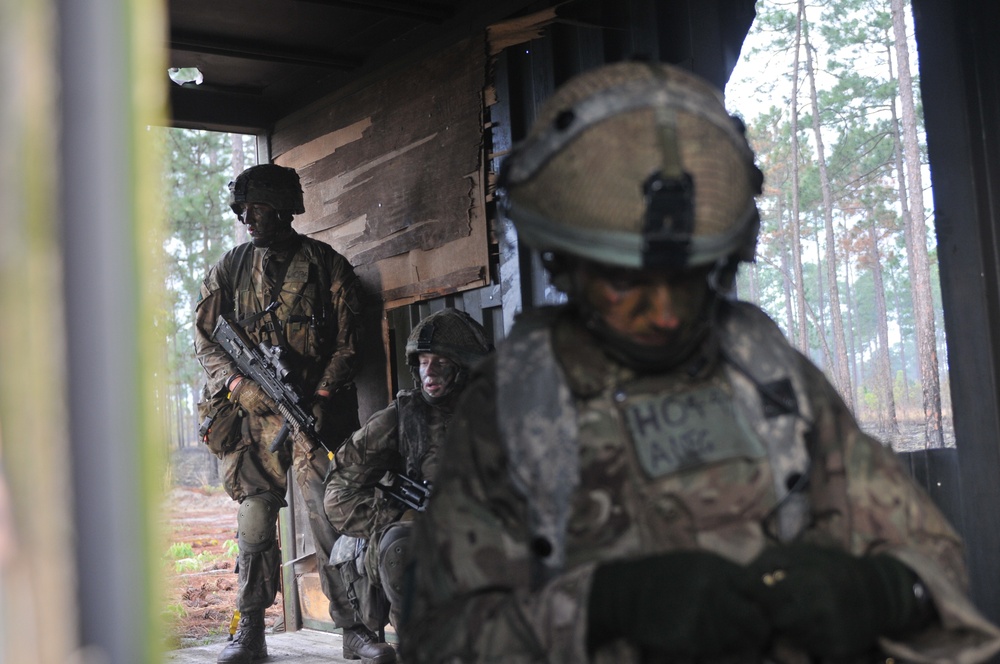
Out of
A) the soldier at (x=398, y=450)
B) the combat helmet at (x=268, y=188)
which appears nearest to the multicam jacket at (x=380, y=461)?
the soldier at (x=398, y=450)

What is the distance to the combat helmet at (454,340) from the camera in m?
4.82

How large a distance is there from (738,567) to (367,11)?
448cm

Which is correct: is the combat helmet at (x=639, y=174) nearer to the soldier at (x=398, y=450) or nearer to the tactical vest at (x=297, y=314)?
the soldier at (x=398, y=450)

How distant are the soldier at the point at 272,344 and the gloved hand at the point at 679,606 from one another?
4.50 meters

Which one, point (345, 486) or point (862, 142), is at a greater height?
point (862, 142)

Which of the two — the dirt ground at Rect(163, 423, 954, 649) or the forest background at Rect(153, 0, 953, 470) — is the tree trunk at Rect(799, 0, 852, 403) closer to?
the forest background at Rect(153, 0, 953, 470)

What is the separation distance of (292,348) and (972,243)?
12.6ft

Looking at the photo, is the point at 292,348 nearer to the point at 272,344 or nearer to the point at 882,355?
the point at 272,344

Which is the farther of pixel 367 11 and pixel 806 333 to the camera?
pixel 367 11

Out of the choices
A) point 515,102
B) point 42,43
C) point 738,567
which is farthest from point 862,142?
point 42,43

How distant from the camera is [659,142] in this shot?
58.7 inches

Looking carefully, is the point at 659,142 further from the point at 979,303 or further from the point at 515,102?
the point at 515,102

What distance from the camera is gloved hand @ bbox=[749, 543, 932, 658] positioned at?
133 cm

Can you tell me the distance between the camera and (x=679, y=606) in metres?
1.31
